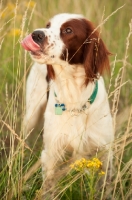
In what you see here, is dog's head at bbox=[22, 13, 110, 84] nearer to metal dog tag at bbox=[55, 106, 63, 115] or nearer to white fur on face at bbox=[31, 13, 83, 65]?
white fur on face at bbox=[31, 13, 83, 65]

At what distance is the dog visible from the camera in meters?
3.36

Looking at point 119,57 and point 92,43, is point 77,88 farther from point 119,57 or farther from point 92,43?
point 119,57

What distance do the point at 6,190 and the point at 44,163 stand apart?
637 millimetres

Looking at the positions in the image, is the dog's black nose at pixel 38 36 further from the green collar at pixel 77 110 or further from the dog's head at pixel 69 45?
the green collar at pixel 77 110

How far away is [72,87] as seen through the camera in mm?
3602

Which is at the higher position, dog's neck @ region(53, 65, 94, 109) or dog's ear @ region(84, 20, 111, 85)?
dog's ear @ region(84, 20, 111, 85)

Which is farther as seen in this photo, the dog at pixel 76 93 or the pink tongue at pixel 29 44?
the dog at pixel 76 93

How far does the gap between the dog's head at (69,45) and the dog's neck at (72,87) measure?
6 cm

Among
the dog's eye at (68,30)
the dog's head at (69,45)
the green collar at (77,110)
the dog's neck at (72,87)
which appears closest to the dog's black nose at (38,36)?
the dog's head at (69,45)

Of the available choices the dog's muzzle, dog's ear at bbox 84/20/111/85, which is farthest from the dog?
the dog's muzzle

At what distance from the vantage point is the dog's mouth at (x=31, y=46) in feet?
10.0

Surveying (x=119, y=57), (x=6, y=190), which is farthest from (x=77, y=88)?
(x=119, y=57)

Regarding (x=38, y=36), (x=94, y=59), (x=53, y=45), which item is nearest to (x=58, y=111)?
(x=94, y=59)

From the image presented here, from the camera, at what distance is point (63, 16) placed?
3.43 meters
